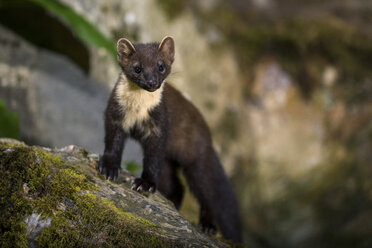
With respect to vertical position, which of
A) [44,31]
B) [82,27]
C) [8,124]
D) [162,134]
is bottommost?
[8,124]

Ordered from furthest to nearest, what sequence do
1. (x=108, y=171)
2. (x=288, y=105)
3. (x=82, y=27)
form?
(x=288, y=105) → (x=82, y=27) → (x=108, y=171)

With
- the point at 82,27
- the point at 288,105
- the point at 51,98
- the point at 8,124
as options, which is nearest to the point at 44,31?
the point at 51,98

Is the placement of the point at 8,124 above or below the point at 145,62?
below

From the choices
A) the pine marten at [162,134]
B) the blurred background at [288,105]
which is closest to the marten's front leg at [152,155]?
→ the pine marten at [162,134]

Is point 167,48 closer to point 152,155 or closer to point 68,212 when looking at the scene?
point 152,155

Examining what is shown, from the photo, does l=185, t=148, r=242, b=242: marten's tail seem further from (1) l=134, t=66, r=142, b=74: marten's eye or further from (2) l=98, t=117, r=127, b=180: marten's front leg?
(1) l=134, t=66, r=142, b=74: marten's eye

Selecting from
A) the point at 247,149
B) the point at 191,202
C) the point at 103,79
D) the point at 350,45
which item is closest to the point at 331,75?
the point at 350,45

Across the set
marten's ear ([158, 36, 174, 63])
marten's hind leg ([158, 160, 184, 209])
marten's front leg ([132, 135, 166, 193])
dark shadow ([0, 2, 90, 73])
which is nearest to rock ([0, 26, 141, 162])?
dark shadow ([0, 2, 90, 73])

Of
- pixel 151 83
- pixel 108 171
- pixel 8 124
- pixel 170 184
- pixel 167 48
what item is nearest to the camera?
pixel 108 171

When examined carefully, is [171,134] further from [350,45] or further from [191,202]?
[350,45]
